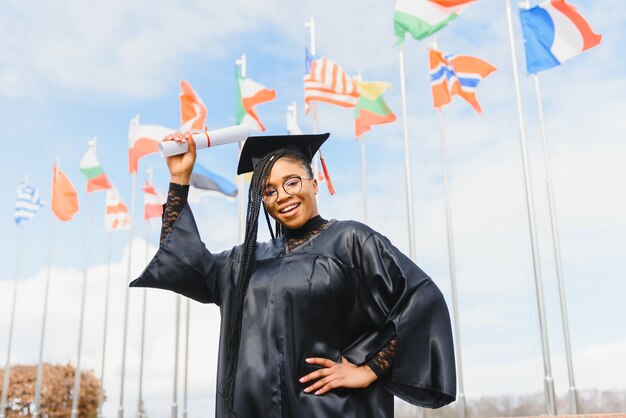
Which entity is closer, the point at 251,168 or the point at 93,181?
the point at 251,168

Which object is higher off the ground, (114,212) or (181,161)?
(114,212)

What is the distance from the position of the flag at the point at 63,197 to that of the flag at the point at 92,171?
58cm

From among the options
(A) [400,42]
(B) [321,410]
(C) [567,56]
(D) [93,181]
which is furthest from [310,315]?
(D) [93,181]

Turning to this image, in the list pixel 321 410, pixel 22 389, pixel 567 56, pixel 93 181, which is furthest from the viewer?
pixel 22 389

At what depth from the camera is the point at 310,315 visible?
8.22 feet

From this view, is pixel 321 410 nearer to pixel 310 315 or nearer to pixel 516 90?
pixel 310 315

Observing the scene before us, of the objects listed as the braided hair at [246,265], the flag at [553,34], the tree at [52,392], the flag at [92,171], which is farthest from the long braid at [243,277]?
the tree at [52,392]

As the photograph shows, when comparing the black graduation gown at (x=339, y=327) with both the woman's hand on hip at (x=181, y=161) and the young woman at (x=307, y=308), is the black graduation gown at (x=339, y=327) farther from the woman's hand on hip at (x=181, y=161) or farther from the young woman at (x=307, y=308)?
the woman's hand on hip at (x=181, y=161)

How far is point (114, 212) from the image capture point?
75.0ft

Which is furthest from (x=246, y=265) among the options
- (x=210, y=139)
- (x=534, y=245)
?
(x=534, y=245)

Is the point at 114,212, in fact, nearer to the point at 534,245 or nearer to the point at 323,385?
the point at 534,245

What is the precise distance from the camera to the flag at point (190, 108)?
16.4 metres

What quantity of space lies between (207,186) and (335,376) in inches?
581

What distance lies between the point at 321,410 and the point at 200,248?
852 millimetres
